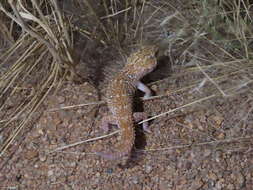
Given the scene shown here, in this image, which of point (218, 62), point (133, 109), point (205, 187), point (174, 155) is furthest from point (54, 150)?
point (218, 62)

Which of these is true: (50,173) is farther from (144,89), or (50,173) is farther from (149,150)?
(144,89)

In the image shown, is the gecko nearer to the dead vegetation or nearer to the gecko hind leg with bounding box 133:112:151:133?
the gecko hind leg with bounding box 133:112:151:133

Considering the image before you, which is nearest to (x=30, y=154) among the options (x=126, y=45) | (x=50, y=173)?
(x=50, y=173)

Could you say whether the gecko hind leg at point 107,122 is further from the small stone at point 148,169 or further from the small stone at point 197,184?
the small stone at point 197,184

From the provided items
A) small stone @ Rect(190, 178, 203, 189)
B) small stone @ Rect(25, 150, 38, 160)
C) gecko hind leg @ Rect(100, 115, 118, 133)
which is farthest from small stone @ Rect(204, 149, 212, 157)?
small stone @ Rect(25, 150, 38, 160)

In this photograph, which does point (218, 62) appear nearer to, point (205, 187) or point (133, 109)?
point (133, 109)

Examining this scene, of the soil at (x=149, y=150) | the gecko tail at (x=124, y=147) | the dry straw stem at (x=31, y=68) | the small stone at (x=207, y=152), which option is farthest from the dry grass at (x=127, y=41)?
the gecko tail at (x=124, y=147)

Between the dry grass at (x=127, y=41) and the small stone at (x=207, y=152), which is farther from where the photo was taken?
the dry grass at (x=127, y=41)
